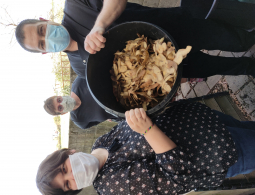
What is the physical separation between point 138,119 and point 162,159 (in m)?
0.29

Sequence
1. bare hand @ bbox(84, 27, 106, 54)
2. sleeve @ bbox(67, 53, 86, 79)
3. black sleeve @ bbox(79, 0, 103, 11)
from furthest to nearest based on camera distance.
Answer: sleeve @ bbox(67, 53, 86, 79) → black sleeve @ bbox(79, 0, 103, 11) → bare hand @ bbox(84, 27, 106, 54)

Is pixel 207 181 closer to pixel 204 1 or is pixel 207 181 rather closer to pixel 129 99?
pixel 129 99

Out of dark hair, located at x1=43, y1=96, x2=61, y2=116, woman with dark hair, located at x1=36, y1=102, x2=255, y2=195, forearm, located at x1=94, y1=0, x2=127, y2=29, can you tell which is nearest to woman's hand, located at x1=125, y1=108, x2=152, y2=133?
woman with dark hair, located at x1=36, y1=102, x2=255, y2=195

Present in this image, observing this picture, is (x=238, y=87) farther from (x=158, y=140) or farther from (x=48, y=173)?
(x=48, y=173)

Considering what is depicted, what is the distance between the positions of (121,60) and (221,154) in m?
0.86

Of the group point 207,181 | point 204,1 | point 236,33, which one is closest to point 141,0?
point 204,1

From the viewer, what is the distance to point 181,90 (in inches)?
106

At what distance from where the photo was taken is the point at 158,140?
0.83 m

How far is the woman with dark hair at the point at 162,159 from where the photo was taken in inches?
33.2

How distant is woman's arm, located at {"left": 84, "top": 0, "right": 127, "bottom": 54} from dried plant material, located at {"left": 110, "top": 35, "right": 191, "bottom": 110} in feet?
A: 0.69

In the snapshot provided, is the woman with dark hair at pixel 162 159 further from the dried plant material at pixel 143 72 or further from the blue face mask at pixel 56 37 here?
the blue face mask at pixel 56 37

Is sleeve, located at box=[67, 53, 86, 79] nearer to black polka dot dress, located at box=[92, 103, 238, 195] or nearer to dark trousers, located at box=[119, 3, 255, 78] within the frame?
dark trousers, located at box=[119, 3, 255, 78]

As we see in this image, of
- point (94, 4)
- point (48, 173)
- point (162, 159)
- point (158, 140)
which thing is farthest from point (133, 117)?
point (94, 4)

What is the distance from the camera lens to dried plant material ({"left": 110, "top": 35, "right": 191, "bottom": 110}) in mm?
901
